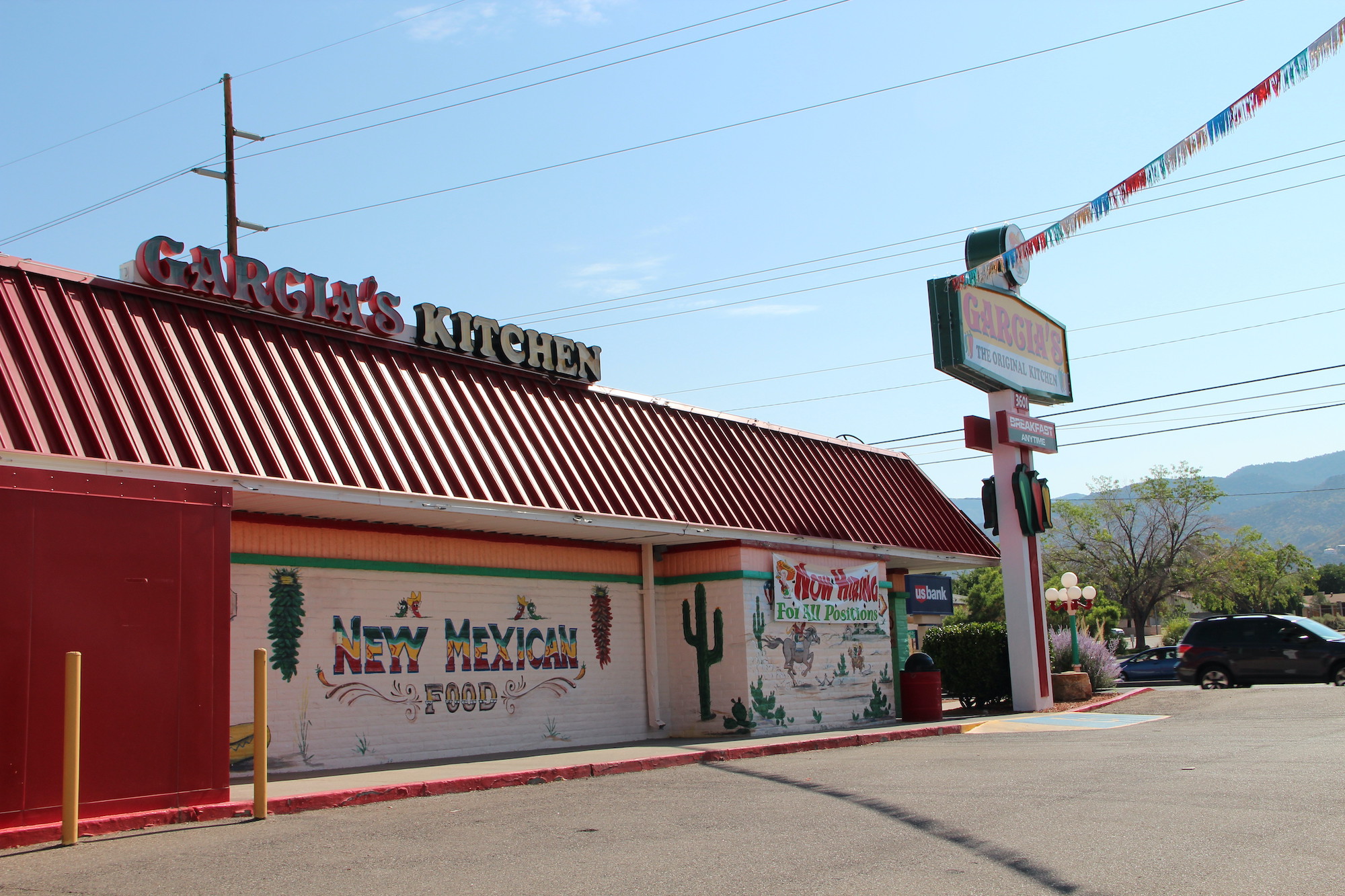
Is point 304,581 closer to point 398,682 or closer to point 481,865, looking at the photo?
point 398,682

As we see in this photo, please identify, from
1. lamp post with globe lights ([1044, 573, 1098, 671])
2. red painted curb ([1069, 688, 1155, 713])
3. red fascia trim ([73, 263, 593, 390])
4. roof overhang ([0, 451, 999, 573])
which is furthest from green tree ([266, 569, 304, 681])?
lamp post with globe lights ([1044, 573, 1098, 671])

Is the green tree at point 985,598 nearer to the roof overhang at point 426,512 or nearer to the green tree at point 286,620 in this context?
the roof overhang at point 426,512

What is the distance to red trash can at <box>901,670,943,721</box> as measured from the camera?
21719 millimetres

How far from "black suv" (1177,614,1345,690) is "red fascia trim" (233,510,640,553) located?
50.8 ft

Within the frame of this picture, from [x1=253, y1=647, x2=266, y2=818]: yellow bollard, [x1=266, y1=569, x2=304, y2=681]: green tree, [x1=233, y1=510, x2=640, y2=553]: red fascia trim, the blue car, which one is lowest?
the blue car

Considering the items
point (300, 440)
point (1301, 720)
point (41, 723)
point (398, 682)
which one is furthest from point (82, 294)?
point (1301, 720)

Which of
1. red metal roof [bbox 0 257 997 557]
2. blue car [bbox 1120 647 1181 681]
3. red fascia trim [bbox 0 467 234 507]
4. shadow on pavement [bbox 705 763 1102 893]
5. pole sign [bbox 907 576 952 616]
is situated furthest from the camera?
pole sign [bbox 907 576 952 616]

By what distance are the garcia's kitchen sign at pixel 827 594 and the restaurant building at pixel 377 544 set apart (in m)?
0.06

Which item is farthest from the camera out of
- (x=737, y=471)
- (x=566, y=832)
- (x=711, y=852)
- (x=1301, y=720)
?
(x=737, y=471)

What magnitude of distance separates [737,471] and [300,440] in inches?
340

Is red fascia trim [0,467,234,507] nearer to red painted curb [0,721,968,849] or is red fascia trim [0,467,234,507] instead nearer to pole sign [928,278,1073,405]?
red painted curb [0,721,968,849]

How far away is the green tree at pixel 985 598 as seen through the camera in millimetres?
69062

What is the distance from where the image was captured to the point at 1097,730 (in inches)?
685

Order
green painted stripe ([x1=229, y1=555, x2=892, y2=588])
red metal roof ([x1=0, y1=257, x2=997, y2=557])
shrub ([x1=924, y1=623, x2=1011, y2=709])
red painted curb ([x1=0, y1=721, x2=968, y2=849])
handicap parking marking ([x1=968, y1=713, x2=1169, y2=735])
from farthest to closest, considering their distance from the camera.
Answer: shrub ([x1=924, y1=623, x2=1011, y2=709])
handicap parking marking ([x1=968, y1=713, x2=1169, y2=735])
green painted stripe ([x1=229, y1=555, x2=892, y2=588])
red metal roof ([x1=0, y1=257, x2=997, y2=557])
red painted curb ([x1=0, y1=721, x2=968, y2=849])
